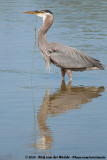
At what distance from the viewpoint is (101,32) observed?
18125 mm

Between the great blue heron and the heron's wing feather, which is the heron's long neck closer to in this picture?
the great blue heron

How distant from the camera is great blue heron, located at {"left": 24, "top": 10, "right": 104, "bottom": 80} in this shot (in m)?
10.9

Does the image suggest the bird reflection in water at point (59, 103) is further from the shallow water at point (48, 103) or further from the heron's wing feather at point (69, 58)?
the heron's wing feather at point (69, 58)

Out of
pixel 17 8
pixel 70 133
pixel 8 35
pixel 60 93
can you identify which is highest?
pixel 70 133

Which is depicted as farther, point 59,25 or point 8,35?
point 59,25

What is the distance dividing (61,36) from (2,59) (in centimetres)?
432

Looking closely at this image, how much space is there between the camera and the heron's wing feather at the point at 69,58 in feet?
35.9

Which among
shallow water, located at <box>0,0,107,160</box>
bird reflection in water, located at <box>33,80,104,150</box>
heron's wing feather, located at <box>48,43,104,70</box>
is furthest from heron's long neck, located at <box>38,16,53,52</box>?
bird reflection in water, located at <box>33,80,104,150</box>

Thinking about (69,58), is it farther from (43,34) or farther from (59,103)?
(59,103)

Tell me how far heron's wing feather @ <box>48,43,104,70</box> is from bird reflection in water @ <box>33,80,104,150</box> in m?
0.44

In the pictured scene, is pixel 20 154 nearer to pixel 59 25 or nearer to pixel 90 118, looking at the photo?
pixel 90 118

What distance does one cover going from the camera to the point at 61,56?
36.0 ft

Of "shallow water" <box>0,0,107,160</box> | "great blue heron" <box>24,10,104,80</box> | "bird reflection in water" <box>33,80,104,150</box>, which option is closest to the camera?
"shallow water" <box>0,0,107,160</box>

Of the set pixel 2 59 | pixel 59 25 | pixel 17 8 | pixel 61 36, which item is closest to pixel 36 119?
pixel 2 59
